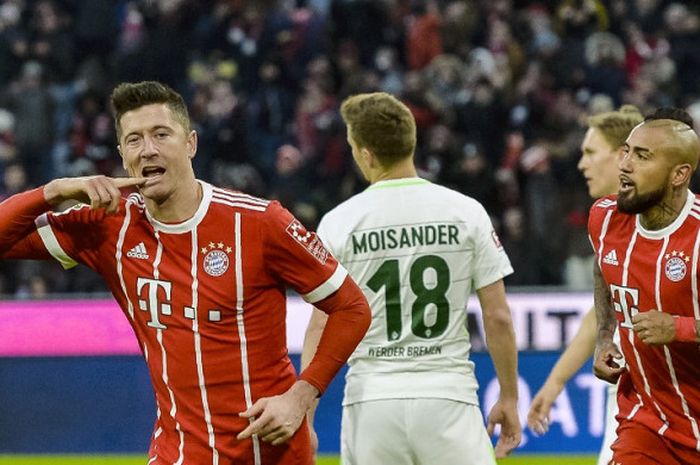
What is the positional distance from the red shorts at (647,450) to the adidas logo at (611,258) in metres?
0.59

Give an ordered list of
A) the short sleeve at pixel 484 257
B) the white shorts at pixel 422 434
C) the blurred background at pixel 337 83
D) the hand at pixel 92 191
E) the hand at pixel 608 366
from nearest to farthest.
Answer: the hand at pixel 92 191
the hand at pixel 608 366
the white shorts at pixel 422 434
the short sleeve at pixel 484 257
the blurred background at pixel 337 83

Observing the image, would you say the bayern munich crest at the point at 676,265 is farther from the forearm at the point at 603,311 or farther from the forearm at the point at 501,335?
the forearm at the point at 501,335

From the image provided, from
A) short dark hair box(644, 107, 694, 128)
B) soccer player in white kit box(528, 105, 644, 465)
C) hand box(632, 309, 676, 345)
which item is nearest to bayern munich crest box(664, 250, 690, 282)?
hand box(632, 309, 676, 345)

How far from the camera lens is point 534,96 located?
14.0 m

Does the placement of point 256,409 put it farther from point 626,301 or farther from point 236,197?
point 626,301

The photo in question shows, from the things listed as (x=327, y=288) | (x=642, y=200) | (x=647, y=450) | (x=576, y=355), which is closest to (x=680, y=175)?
(x=642, y=200)

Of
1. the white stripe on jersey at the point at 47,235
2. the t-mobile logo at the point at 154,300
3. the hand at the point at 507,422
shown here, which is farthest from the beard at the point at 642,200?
the white stripe on jersey at the point at 47,235

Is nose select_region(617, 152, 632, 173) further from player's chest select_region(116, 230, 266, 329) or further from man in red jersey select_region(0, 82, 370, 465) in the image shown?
player's chest select_region(116, 230, 266, 329)

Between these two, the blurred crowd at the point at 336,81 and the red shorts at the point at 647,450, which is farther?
the blurred crowd at the point at 336,81

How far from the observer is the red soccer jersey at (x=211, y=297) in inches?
173

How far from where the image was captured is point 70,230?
177 inches

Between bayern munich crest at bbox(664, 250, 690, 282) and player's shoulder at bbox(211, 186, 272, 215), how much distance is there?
4.67ft

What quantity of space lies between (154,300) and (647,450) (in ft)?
6.12

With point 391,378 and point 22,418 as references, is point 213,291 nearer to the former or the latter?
point 391,378
